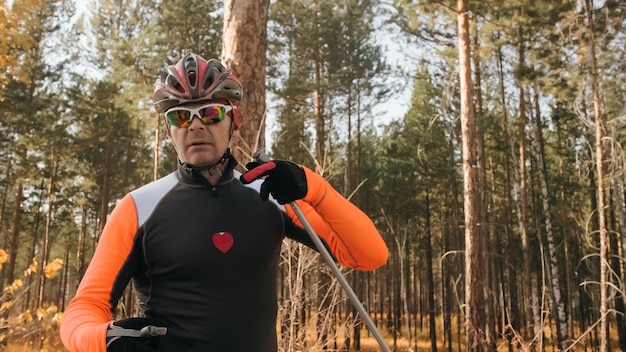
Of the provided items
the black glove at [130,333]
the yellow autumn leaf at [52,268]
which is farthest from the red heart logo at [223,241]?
the yellow autumn leaf at [52,268]

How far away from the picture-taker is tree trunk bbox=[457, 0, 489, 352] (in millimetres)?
9750

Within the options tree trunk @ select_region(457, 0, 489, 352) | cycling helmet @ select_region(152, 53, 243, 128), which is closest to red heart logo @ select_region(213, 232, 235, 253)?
cycling helmet @ select_region(152, 53, 243, 128)

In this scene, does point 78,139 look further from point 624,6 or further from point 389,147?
point 624,6

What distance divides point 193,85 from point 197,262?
0.69 metres

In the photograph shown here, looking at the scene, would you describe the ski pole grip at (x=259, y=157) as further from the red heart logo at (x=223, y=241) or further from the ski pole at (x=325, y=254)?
the red heart logo at (x=223, y=241)

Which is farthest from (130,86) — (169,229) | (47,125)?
(169,229)

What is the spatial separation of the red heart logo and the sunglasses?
435mm

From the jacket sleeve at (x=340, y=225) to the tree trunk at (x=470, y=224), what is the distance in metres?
8.26

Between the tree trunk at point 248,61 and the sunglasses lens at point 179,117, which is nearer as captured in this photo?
the sunglasses lens at point 179,117

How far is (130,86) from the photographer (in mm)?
16500

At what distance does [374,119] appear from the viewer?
23.0m

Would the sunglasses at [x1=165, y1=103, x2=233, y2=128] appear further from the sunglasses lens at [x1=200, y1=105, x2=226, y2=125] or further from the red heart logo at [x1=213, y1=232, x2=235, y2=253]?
the red heart logo at [x1=213, y1=232, x2=235, y2=253]

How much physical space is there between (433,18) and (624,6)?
495cm

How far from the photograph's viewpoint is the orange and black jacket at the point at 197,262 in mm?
1611
